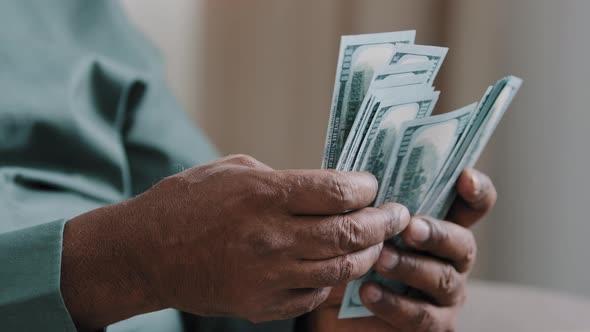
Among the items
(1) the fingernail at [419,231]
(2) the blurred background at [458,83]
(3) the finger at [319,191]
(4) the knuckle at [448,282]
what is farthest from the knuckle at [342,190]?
(2) the blurred background at [458,83]

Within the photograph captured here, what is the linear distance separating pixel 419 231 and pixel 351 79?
23 cm

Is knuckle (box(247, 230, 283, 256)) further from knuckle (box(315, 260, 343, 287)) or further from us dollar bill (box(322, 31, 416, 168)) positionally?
us dollar bill (box(322, 31, 416, 168))

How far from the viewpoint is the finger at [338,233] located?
712 mm

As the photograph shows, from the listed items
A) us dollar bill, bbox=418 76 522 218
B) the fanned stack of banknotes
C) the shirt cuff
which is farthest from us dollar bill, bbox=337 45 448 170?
the shirt cuff

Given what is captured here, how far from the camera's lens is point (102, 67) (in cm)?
129

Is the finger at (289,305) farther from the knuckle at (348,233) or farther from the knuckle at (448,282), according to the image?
the knuckle at (448,282)

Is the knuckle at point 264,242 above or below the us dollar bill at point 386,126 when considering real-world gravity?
below

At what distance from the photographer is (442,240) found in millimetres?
956

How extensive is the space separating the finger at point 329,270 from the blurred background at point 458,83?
1.19 metres

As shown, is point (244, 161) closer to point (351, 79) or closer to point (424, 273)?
point (351, 79)

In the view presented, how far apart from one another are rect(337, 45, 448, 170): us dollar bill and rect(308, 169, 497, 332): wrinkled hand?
0.56 ft

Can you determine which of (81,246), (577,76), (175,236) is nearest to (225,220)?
(175,236)

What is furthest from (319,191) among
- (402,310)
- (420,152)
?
(402,310)

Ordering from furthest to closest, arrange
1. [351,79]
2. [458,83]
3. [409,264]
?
[458,83], [409,264], [351,79]
